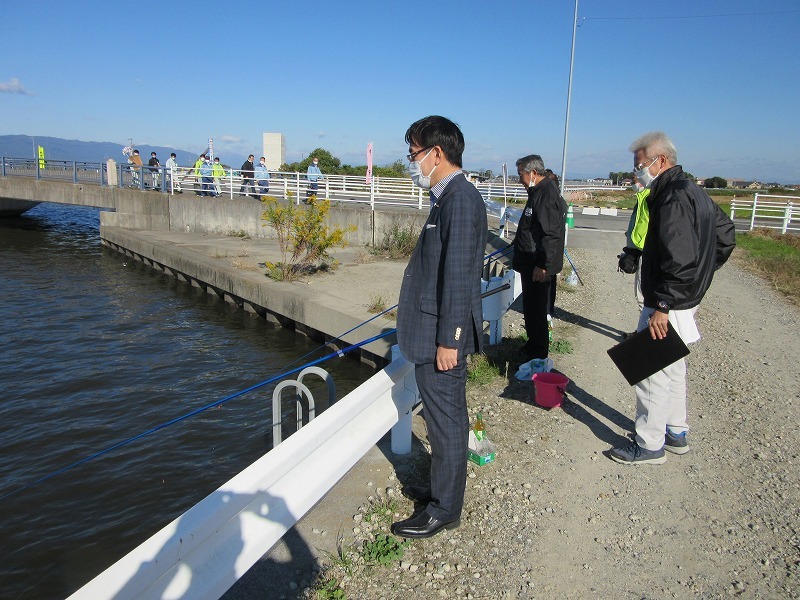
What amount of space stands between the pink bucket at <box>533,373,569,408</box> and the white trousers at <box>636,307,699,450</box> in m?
0.86

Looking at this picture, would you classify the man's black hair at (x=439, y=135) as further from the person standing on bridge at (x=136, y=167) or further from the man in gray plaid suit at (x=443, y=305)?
the person standing on bridge at (x=136, y=167)

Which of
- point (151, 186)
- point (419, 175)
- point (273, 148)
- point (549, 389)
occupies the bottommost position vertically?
point (549, 389)

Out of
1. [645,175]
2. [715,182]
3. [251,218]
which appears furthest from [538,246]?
[715,182]

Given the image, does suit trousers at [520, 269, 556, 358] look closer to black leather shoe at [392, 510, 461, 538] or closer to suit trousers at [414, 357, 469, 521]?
suit trousers at [414, 357, 469, 521]

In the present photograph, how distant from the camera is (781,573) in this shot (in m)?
2.82

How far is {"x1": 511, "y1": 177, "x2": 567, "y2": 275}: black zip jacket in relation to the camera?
539 cm

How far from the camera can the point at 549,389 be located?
185 inches

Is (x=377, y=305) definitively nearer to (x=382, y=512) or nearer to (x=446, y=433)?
(x=382, y=512)

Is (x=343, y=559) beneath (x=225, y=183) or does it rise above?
beneath

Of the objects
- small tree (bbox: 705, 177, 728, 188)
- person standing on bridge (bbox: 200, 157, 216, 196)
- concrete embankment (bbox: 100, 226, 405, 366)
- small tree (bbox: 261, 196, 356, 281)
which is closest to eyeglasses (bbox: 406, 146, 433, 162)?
concrete embankment (bbox: 100, 226, 405, 366)

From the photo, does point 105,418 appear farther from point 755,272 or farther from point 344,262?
point 755,272

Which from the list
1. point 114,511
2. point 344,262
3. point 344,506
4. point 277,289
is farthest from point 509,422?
point 344,262

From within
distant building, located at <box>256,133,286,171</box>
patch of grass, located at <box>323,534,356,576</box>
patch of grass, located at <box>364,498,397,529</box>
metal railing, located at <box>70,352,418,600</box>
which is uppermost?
distant building, located at <box>256,133,286,171</box>

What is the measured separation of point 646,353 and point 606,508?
0.97 m
